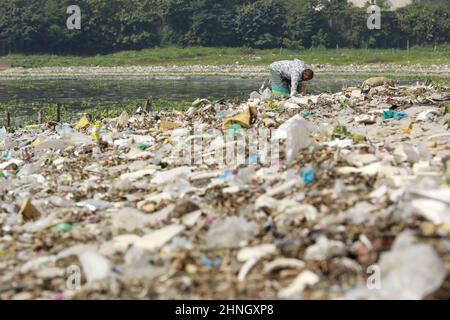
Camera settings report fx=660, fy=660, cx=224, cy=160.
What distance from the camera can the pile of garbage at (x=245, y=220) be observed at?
3.04 meters

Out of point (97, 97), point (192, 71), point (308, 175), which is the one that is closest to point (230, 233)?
point (308, 175)

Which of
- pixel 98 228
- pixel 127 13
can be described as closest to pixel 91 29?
pixel 127 13

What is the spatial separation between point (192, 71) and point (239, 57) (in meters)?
9.98

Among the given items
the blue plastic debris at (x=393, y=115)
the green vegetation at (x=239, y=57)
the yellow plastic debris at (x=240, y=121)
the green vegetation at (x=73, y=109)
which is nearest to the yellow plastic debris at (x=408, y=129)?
the blue plastic debris at (x=393, y=115)

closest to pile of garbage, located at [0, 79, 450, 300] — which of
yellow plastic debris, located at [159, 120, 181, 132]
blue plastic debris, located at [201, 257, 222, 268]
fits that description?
blue plastic debris, located at [201, 257, 222, 268]

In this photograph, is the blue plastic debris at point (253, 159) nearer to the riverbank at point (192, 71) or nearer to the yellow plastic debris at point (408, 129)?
the yellow plastic debris at point (408, 129)

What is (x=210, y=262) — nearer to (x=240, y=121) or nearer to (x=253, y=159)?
(x=253, y=159)

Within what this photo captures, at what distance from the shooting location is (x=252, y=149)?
18.8 ft

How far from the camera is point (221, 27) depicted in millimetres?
62750

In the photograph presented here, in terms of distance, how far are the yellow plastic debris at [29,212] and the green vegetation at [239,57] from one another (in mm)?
40271

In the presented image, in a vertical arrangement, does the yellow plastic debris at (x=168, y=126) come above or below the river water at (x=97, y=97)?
above

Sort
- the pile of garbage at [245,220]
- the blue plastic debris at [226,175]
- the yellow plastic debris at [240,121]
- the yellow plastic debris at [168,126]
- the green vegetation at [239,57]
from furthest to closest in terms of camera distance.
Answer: the green vegetation at [239,57] → the yellow plastic debris at [168,126] → the yellow plastic debris at [240,121] → the blue plastic debris at [226,175] → the pile of garbage at [245,220]
